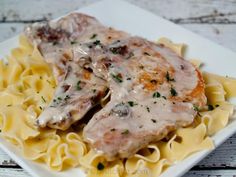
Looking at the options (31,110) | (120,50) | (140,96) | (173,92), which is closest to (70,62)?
(120,50)

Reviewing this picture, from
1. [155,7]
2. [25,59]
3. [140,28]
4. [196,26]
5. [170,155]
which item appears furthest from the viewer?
[155,7]

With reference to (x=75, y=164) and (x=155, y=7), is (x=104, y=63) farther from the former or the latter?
(x=155, y=7)

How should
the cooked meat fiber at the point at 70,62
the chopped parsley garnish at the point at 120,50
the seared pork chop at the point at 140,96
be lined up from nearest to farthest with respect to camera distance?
the seared pork chop at the point at 140,96 → the cooked meat fiber at the point at 70,62 → the chopped parsley garnish at the point at 120,50

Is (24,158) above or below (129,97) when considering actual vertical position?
below

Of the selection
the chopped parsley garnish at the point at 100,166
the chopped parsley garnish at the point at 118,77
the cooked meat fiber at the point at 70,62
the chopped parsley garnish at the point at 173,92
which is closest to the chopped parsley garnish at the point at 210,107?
the chopped parsley garnish at the point at 173,92

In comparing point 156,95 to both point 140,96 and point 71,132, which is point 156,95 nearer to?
point 140,96

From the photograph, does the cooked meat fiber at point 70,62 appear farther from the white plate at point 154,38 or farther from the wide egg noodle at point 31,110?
the white plate at point 154,38

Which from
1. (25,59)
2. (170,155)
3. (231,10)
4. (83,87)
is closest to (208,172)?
(170,155)
